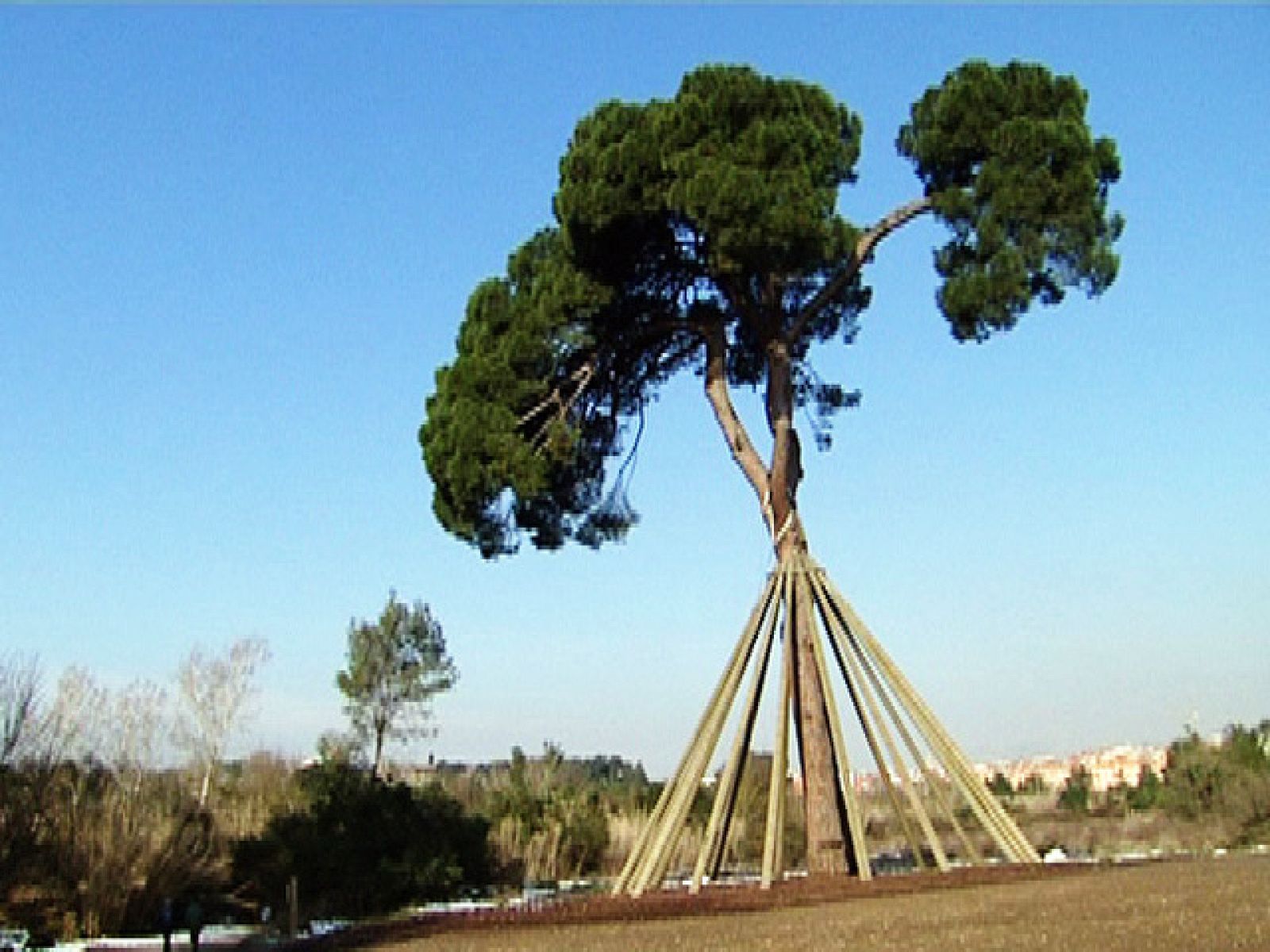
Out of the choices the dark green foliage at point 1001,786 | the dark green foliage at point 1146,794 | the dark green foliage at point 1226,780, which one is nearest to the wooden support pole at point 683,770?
the dark green foliage at point 1226,780

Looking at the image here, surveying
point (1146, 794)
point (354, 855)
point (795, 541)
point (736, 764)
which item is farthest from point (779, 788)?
point (1146, 794)

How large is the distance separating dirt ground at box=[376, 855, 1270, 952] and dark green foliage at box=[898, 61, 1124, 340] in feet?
16.0

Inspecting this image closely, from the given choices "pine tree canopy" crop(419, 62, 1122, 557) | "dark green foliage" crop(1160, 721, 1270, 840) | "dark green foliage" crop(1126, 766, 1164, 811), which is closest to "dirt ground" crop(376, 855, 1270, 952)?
"pine tree canopy" crop(419, 62, 1122, 557)

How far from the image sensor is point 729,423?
1185 cm

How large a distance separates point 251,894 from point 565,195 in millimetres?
6966

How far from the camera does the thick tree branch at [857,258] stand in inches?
478

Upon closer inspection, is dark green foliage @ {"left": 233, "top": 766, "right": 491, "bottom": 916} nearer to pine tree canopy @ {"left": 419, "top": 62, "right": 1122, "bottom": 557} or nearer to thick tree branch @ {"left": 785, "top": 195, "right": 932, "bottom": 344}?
pine tree canopy @ {"left": 419, "top": 62, "right": 1122, "bottom": 557}

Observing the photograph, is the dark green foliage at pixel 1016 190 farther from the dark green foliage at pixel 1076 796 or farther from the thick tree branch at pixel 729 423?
the dark green foliage at pixel 1076 796

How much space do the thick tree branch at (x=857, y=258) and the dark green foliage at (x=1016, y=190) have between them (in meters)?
0.24

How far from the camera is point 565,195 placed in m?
11.5

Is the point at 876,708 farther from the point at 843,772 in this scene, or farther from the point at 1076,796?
the point at 1076,796

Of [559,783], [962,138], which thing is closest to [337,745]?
[559,783]

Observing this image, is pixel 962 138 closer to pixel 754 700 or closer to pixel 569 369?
pixel 569 369

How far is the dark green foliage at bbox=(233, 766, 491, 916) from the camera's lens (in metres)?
12.9
